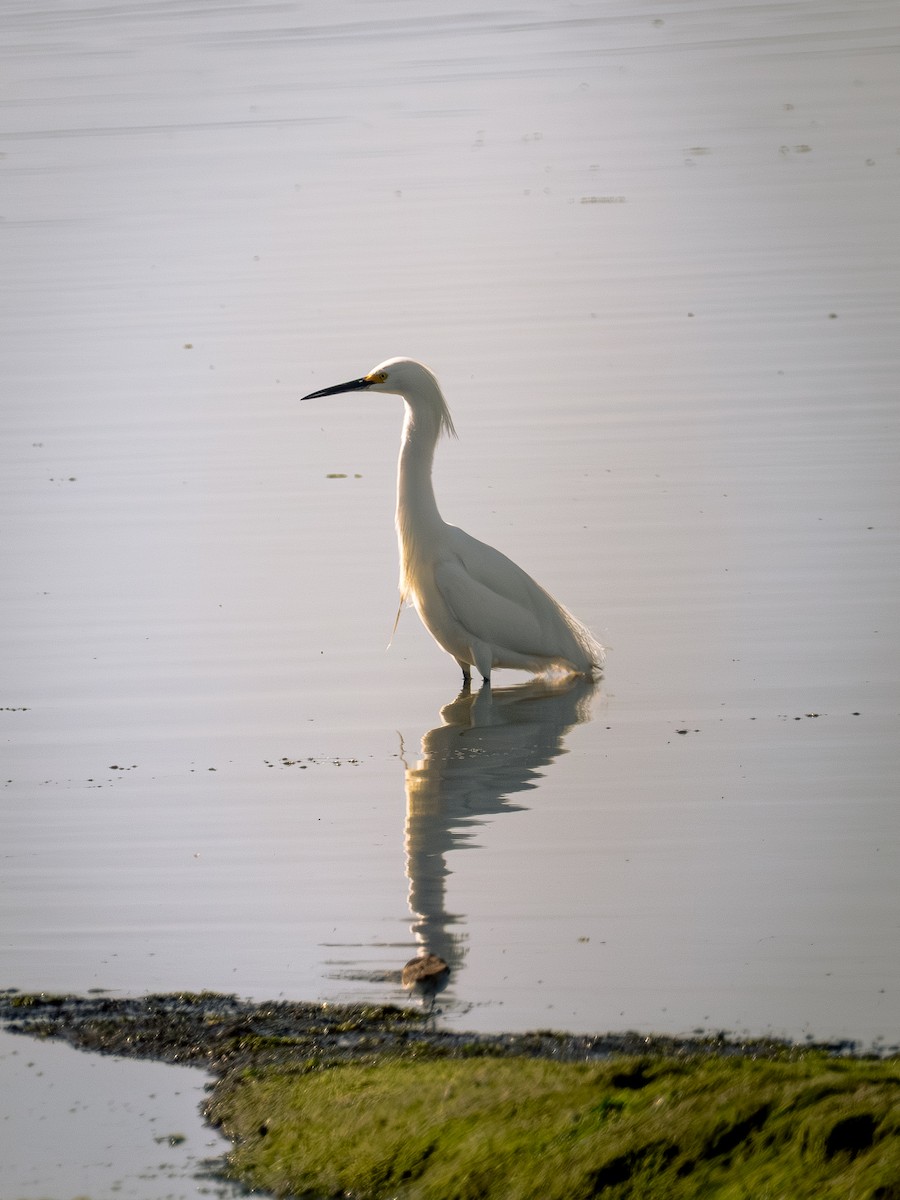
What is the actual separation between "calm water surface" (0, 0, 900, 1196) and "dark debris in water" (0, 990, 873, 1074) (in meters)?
0.18

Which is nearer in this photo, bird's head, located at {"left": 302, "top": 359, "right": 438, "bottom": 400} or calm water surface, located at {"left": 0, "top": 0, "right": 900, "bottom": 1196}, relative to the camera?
calm water surface, located at {"left": 0, "top": 0, "right": 900, "bottom": 1196}

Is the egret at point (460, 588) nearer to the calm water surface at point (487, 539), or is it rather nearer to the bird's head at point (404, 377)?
the bird's head at point (404, 377)

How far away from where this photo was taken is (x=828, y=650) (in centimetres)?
881

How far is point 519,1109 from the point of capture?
4020mm

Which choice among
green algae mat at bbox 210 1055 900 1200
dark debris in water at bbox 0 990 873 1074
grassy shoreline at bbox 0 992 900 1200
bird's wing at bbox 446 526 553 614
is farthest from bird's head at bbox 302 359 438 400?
green algae mat at bbox 210 1055 900 1200

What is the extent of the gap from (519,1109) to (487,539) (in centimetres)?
717

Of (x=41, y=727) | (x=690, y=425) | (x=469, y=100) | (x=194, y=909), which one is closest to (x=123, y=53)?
(x=469, y=100)

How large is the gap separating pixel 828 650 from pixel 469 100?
74.0 ft

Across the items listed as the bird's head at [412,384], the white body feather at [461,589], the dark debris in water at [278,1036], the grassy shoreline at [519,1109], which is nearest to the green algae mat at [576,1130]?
the grassy shoreline at [519,1109]

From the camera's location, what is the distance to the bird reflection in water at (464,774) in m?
5.93

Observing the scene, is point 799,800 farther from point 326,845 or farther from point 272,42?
point 272,42

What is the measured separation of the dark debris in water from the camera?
4.73 metres

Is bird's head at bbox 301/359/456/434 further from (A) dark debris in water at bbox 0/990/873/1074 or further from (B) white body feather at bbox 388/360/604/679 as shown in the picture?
(A) dark debris in water at bbox 0/990/873/1074

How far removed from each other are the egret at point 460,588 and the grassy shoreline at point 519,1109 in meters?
4.10
